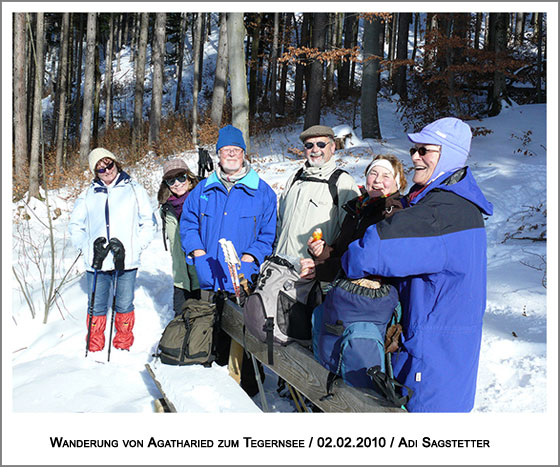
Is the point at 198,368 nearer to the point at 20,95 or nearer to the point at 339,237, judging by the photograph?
the point at 339,237

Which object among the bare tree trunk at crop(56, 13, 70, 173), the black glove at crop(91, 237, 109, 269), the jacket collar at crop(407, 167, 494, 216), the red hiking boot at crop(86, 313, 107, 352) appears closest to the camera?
the jacket collar at crop(407, 167, 494, 216)

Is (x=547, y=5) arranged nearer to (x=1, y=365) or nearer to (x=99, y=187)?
(x=99, y=187)

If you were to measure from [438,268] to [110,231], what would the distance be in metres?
3.30

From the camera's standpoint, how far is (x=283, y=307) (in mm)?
2943

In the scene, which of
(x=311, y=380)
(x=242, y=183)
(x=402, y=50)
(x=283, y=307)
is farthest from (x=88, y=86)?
(x=311, y=380)

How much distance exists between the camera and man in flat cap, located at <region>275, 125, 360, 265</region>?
3.45 m

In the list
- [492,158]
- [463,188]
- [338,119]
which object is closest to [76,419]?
[463,188]

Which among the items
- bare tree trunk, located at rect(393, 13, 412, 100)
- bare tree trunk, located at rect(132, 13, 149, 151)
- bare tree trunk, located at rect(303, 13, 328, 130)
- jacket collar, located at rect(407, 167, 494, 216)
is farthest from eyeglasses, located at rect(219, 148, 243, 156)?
bare tree trunk, located at rect(393, 13, 412, 100)

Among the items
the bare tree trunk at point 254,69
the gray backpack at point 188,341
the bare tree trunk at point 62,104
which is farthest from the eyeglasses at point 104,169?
the bare tree trunk at point 254,69

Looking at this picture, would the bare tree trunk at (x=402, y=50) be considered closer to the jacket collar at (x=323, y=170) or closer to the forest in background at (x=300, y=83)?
the forest in background at (x=300, y=83)

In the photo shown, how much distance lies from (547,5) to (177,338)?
3890 millimetres

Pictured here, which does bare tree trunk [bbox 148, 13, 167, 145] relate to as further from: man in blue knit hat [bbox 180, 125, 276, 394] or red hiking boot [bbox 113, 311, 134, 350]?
man in blue knit hat [bbox 180, 125, 276, 394]

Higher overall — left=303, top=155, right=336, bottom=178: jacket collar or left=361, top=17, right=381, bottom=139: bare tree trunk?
left=361, top=17, right=381, bottom=139: bare tree trunk

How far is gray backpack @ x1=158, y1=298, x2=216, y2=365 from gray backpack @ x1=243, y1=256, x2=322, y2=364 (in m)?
0.76
